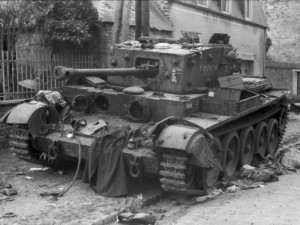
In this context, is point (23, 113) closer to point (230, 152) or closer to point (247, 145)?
point (230, 152)

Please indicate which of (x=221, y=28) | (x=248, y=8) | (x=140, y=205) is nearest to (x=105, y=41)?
(x=140, y=205)

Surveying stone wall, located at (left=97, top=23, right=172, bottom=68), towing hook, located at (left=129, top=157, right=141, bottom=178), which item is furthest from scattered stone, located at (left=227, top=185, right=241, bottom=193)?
stone wall, located at (left=97, top=23, right=172, bottom=68)

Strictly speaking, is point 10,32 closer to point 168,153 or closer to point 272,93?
point 272,93

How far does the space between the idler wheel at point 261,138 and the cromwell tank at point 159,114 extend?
0.60 feet

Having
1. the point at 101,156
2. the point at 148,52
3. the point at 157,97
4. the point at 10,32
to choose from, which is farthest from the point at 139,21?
the point at 101,156

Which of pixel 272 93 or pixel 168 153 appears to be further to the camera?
pixel 272 93

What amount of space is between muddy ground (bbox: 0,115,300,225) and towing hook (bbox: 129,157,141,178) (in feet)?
1.06

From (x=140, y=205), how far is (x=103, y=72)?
219 centimetres

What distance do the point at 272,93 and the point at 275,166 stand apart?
2.08 m

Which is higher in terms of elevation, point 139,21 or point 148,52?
point 139,21

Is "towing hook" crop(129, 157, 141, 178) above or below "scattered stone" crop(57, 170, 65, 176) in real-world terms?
above

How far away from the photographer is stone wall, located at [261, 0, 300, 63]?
28688mm

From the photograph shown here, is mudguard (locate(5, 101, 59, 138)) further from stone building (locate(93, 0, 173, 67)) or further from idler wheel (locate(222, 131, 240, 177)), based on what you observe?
stone building (locate(93, 0, 173, 67))

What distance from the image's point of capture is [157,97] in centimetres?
A: 808
